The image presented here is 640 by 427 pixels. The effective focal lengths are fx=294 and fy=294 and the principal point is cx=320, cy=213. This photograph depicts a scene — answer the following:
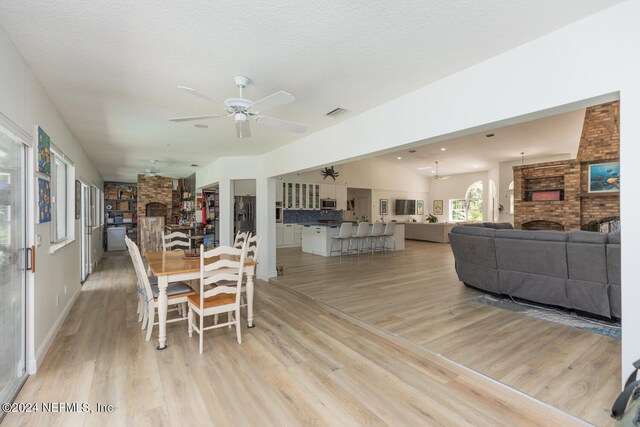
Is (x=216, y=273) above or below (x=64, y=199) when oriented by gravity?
below

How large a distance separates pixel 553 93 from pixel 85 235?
761 centimetres

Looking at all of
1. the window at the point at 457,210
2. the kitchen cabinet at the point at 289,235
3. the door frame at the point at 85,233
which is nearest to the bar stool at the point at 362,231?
the kitchen cabinet at the point at 289,235

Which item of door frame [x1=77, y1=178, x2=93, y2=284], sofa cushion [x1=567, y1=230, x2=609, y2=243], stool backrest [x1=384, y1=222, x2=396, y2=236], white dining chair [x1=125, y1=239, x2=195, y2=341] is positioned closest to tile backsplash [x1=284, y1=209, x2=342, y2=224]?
stool backrest [x1=384, y1=222, x2=396, y2=236]

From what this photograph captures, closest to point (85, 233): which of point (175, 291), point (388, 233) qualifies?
point (175, 291)

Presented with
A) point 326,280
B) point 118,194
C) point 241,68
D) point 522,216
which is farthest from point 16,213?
point 522,216

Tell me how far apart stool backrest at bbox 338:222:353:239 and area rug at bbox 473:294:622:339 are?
406 cm

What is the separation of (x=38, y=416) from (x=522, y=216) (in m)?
11.0

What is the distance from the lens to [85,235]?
5980 mm

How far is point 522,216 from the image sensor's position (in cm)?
916

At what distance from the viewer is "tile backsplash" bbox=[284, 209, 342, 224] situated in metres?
10.6

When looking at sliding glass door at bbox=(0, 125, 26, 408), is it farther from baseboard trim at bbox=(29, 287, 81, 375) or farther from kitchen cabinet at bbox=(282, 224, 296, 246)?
kitchen cabinet at bbox=(282, 224, 296, 246)

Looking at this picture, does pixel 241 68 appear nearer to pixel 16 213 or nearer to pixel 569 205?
pixel 16 213

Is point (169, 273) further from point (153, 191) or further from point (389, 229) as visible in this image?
point (153, 191)

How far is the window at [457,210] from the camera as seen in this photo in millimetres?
12828
